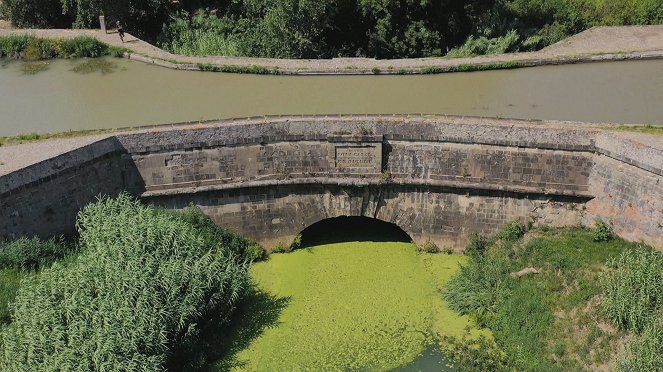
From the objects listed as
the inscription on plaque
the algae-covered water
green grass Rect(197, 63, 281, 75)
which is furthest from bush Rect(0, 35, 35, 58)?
the inscription on plaque

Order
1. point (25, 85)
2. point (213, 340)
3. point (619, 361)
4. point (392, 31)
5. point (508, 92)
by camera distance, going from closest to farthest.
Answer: point (619, 361) → point (213, 340) → point (508, 92) → point (25, 85) → point (392, 31)

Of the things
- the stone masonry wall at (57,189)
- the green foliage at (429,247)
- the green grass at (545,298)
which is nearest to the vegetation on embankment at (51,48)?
the stone masonry wall at (57,189)

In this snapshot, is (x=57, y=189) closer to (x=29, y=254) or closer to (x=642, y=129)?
(x=29, y=254)

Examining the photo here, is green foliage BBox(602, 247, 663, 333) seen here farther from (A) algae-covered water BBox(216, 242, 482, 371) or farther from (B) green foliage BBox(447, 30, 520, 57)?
(B) green foliage BBox(447, 30, 520, 57)

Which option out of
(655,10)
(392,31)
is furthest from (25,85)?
(655,10)

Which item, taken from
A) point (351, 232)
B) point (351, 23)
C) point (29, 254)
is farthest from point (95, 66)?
point (351, 232)

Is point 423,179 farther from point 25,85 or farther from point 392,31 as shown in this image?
point 25,85

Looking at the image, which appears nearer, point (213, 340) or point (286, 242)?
point (213, 340)
